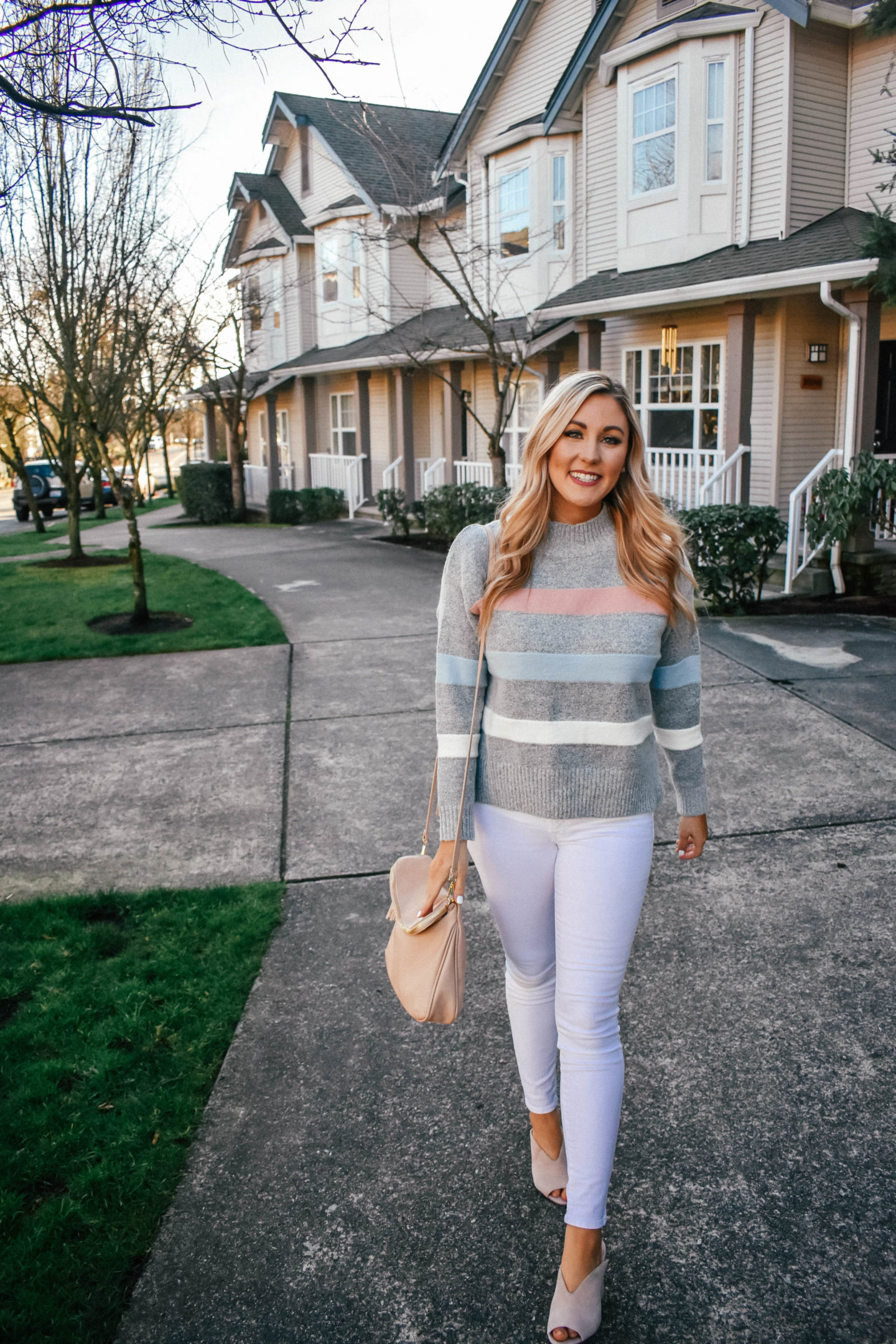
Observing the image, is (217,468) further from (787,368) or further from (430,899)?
(430,899)

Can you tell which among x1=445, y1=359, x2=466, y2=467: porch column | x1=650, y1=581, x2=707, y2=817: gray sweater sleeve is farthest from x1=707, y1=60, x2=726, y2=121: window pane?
x1=650, y1=581, x2=707, y2=817: gray sweater sleeve

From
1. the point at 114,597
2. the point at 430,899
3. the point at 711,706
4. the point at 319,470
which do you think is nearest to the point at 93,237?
the point at 114,597

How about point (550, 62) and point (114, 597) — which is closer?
point (114, 597)

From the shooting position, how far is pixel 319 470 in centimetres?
2377

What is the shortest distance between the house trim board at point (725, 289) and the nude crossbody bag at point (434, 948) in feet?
30.7

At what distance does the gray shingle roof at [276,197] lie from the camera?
963 inches

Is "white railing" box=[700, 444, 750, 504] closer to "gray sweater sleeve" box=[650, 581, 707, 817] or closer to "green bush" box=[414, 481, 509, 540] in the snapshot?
"green bush" box=[414, 481, 509, 540]

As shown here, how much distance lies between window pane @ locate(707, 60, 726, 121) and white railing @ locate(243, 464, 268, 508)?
612 inches

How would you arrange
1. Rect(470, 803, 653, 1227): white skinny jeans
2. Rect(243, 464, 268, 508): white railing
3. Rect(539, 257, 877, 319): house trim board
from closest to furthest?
1. Rect(470, 803, 653, 1227): white skinny jeans
2. Rect(539, 257, 877, 319): house trim board
3. Rect(243, 464, 268, 508): white railing

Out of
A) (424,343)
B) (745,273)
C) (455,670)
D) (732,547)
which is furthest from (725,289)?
(455,670)

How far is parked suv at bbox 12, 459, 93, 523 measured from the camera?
34.2 metres

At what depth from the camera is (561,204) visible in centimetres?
1623

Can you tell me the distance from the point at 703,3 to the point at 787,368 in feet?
15.4

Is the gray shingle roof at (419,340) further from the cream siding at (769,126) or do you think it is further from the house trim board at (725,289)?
the cream siding at (769,126)
